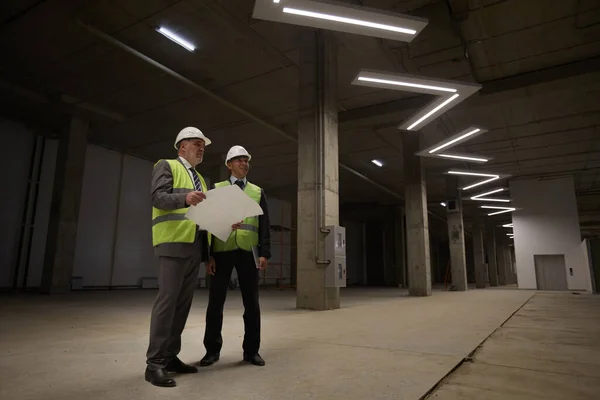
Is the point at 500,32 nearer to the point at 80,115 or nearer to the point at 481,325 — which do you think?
A: the point at 481,325

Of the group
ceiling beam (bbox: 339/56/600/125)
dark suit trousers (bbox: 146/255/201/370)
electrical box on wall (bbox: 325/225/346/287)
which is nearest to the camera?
dark suit trousers (bbox: 146/255/201/370)

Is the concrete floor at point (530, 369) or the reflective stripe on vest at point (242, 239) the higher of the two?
the reflective stripe on vest at point (242, 239)

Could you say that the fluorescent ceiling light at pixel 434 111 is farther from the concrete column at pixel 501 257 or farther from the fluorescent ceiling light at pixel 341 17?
the concrete column at pixel 501 257

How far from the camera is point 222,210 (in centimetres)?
250

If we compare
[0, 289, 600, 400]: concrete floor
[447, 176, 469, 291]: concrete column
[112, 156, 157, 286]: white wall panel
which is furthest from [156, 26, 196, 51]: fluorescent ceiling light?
[447, 176, 469, 291]: concrete column

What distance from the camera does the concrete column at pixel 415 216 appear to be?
43.3 ft

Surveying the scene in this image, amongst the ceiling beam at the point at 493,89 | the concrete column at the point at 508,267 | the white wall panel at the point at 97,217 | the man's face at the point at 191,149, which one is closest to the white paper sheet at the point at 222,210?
the man's face at the point at 191,149

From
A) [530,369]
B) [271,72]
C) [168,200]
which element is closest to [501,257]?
[271,72]

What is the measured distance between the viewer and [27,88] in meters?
10.7

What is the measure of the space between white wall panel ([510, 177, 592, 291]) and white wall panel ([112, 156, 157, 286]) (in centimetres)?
1641

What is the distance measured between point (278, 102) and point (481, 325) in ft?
27.3

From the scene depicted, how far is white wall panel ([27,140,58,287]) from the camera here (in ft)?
40.5

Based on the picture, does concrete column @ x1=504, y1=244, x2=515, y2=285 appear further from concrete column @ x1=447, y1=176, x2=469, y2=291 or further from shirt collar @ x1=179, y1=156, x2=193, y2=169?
shirt collar @ x1=179, y1=156, x2=193, y2=169

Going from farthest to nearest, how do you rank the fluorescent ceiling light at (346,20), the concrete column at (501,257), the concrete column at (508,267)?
the concrete column at (508,267)
the concrete column at (501,257)
the fluorescent ceiling light at (346,20)
